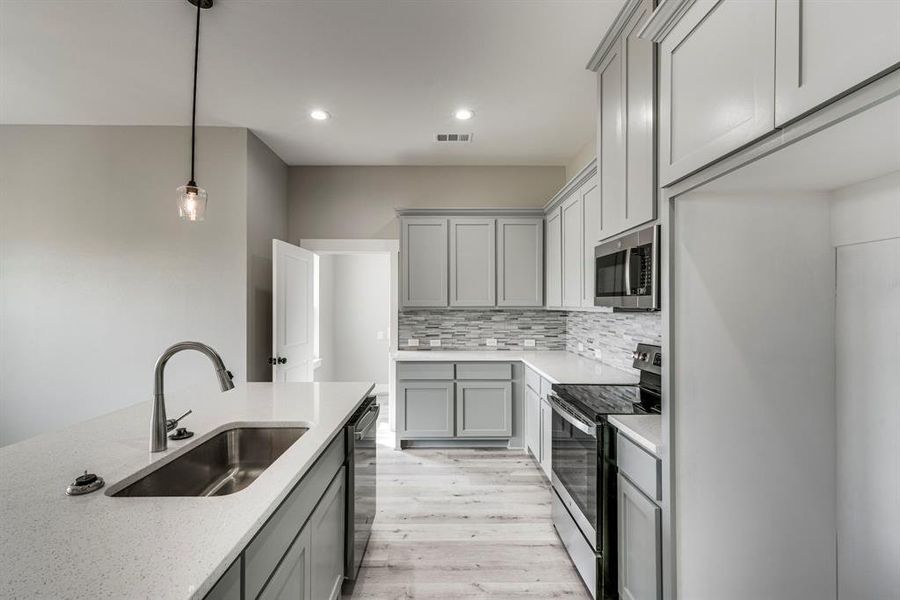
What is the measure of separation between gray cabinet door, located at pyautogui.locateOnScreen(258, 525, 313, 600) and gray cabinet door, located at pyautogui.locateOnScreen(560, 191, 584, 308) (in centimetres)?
236

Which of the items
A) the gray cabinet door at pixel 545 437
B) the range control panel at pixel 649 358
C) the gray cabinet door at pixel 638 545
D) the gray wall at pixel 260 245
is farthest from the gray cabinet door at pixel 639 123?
the gray wall at pixel 260 245

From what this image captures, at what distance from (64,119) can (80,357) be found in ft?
6.21

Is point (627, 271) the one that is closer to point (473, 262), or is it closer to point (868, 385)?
point (868, 385)

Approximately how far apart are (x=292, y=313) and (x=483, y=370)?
181cm

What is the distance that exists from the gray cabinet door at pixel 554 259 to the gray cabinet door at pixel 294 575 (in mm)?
2700

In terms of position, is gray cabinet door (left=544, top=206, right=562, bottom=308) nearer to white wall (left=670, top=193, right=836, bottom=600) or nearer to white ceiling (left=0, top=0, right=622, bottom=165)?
white ceiling (left=0, top=0, right=622, bottom=165)

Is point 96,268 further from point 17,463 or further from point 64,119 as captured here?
point 17,463

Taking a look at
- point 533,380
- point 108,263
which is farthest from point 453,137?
point 108,263

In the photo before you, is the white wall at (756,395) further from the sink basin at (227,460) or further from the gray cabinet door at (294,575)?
the sink basin at (227,460)

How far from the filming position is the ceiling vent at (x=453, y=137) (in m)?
3.40

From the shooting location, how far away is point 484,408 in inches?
143

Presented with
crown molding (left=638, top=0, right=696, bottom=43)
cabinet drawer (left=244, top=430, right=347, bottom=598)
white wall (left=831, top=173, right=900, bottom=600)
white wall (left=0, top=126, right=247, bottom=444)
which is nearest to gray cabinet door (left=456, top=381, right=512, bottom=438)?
white wall (left=0, top=126, right=247, bottom=444)

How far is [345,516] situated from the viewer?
6.00ft

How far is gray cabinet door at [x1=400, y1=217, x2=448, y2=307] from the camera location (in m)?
3.88
